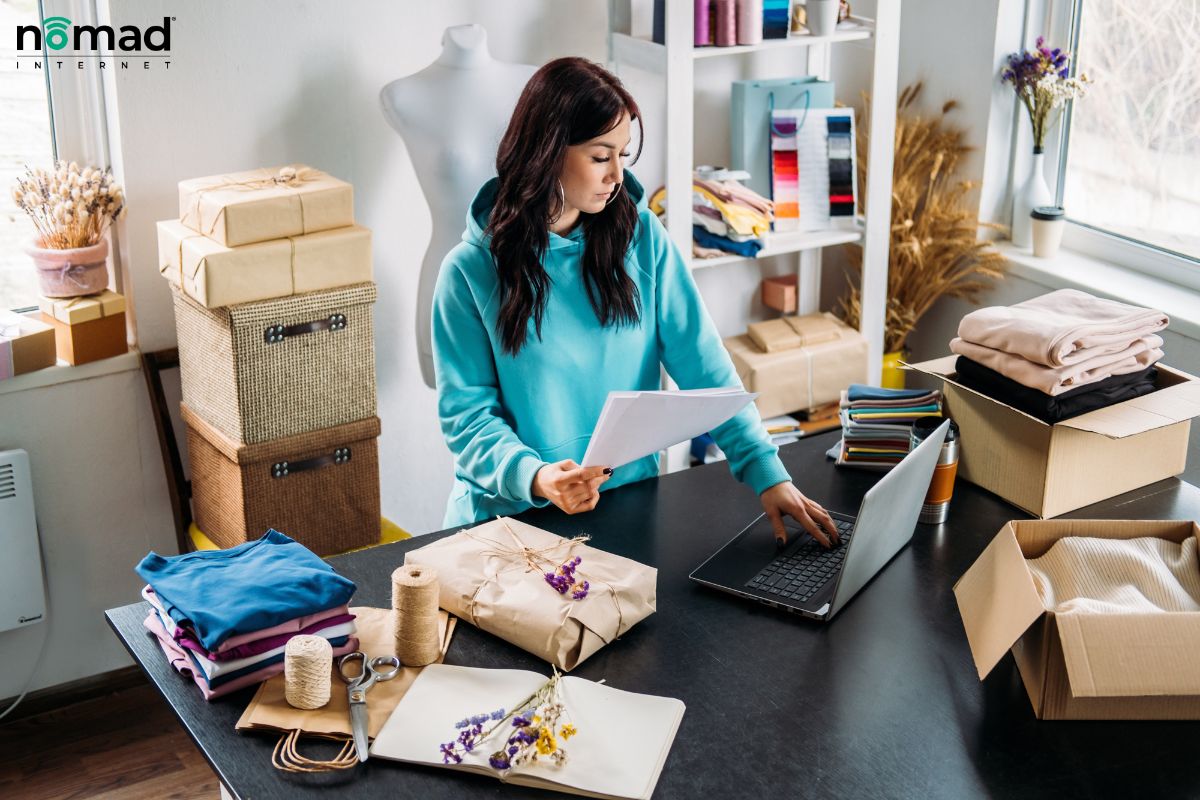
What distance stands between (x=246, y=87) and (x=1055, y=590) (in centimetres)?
220

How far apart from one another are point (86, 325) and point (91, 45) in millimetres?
643

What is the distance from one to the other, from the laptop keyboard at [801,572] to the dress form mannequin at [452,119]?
1.40m

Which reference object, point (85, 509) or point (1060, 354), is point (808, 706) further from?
point (85, 509)

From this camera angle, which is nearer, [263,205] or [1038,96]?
[263,205]

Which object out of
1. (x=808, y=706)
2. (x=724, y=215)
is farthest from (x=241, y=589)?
(x=724, y=215)

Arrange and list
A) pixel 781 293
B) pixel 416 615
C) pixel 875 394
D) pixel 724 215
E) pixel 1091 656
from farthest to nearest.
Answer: pixel 781 293 → pixel 724 215 → pixel 875 394 → pixel 416 615 → pixel 1091 656

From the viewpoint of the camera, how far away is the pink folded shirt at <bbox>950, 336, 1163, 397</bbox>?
6.72ft

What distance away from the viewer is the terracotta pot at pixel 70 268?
9.28 feet

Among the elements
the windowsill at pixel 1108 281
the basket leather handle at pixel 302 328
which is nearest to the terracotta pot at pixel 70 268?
the basket leather handle at pixel 302 328

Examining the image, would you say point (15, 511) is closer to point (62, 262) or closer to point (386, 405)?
point (62, 262)

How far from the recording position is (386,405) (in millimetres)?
3412

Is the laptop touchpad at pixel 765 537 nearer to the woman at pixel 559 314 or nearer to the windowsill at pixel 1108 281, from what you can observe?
the woman at pixel 559 314

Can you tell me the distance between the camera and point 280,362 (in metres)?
2.76

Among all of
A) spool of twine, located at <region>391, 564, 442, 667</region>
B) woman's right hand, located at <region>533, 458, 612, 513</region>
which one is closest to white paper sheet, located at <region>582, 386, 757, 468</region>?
woman's right hand, located at <region>533, 458, 612, 513</region>
